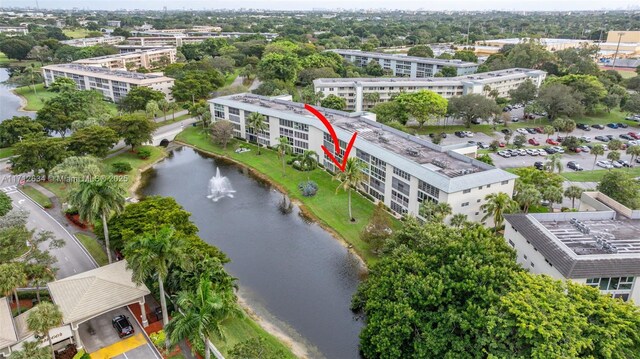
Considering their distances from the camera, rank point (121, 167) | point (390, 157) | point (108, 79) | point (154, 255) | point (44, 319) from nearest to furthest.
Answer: point (44, 319) → point (154, 255) → point (390, 157) → point (121, 167) → point (108, 79)

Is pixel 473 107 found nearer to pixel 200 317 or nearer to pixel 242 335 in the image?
pixel 242 335

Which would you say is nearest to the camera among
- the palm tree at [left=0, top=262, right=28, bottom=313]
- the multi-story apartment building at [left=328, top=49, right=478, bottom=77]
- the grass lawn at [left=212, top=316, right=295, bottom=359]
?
the palm tree at [left=0, top=262, right=28, bottom=313]

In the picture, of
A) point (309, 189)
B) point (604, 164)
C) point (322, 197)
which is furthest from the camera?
point (604, 164)

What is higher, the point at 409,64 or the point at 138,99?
the point at 409,64

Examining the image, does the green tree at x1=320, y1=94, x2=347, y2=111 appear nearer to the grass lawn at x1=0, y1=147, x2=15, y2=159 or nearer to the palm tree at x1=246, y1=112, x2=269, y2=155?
the palm tree at x1=246, y1=112, x2=269, y2=155

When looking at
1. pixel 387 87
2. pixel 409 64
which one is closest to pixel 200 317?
pixel 387 87

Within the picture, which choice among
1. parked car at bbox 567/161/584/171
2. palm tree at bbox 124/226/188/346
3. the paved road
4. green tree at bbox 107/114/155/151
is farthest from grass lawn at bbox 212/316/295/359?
parked car at bbox 567/161/584/171
